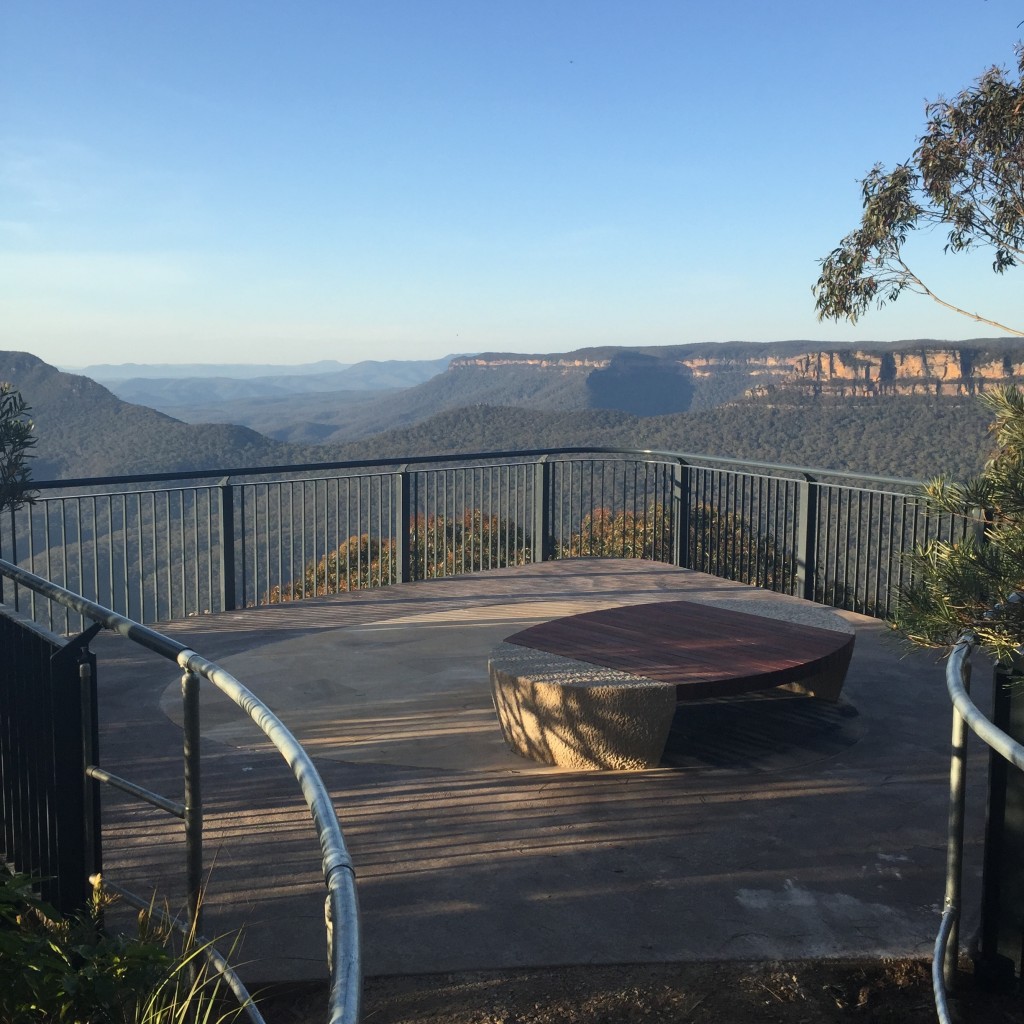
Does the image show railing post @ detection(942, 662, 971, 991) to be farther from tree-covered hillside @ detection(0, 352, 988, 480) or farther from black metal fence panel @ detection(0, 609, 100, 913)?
tree-covered hillside @ detection(0, 352, 988, 480)

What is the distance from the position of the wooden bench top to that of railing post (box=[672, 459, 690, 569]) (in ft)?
10.7

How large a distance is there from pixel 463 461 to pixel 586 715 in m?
5.13

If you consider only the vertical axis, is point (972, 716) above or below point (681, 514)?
above

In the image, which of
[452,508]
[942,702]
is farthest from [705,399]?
[942,702]

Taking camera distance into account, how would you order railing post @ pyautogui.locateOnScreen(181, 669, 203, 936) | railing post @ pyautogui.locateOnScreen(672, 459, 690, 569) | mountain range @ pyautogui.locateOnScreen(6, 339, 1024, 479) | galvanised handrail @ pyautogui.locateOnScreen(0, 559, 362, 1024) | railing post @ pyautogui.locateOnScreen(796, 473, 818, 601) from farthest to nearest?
1. mountain range @ pyautogui.locateOnScreen(6, 339, 1024, 479)
2. railing post @ pyautogui.locateOnScreen(672, 459, 690, 569)
3. railing post @ pyautogui.locateOnScreen(796, 473, 818, 601)
4. railing post @ pyautogui.locateOnScreen(181, 669, 203, 936)
5. galvanised handrail @ pyautogui.locateOnScreen(0, 559, 362, 1024)

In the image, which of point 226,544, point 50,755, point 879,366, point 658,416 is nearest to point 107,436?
point 658,416

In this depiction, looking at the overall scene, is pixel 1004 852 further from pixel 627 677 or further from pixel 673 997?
pixel 627 677

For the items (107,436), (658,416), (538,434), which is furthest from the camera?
(107,436)

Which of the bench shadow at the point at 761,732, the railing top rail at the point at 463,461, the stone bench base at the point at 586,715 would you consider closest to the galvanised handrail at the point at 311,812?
the stone bench base at the point at 586,715

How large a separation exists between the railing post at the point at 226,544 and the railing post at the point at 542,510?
9.91 feet

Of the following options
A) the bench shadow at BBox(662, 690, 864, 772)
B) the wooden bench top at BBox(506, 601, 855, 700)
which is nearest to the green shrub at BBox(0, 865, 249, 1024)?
the wooden bench top at BBox(506, 601, 855, 700)

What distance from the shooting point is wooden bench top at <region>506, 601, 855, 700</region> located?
474cm

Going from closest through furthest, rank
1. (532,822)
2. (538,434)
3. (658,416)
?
(532,822) < (538,434) < (658,416)

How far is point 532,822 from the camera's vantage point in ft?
13.4
